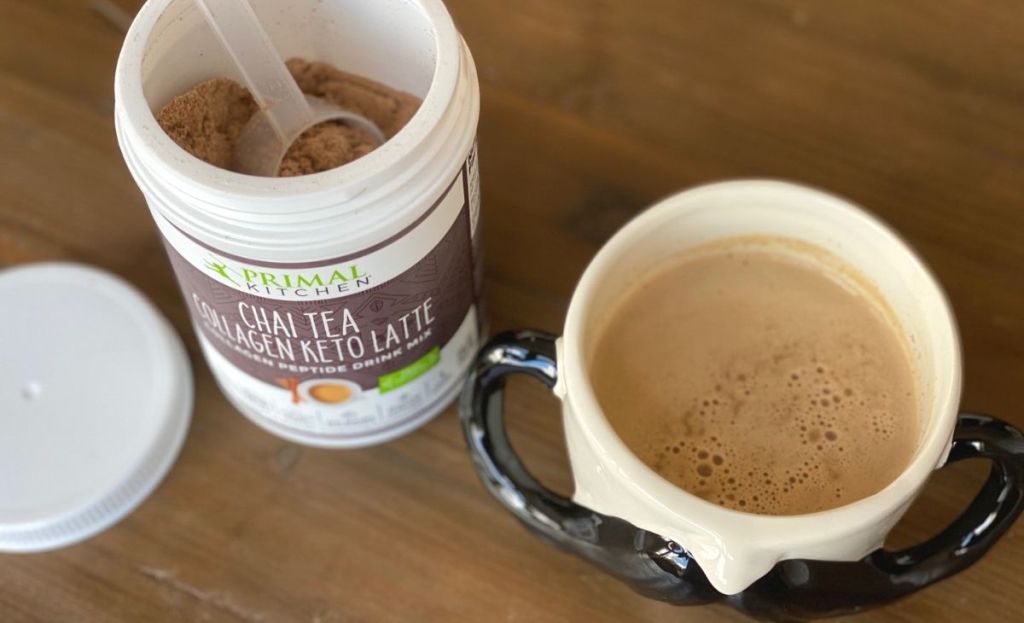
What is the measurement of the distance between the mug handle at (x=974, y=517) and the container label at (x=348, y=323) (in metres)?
0.21

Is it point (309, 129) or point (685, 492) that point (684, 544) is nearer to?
point (685, 492)

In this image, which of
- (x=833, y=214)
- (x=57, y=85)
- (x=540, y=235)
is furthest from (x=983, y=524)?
(x=57, y=85)

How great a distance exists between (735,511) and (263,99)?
26 centimetres

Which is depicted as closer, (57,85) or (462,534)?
(462,534)

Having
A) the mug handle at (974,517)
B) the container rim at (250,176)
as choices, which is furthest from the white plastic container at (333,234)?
the mug handle at (974,517)

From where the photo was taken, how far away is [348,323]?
46 cm

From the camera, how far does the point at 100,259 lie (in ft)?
1.98

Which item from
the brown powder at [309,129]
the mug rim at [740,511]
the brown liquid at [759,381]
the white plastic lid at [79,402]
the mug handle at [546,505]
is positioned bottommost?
the white plastic lid at [79,402]

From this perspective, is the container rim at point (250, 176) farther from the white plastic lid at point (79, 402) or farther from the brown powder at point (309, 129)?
the white plastic lid at point (79, 402)

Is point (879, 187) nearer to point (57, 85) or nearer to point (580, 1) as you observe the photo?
point (580, 1)

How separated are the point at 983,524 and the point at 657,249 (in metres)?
0.18

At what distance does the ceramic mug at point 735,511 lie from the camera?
16.1 inches

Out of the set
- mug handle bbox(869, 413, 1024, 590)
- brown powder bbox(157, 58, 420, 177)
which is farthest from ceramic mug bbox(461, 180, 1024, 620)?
brown powder bbox(157, 58, 420, 177)

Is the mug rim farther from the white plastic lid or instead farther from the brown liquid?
the white plastic lid
